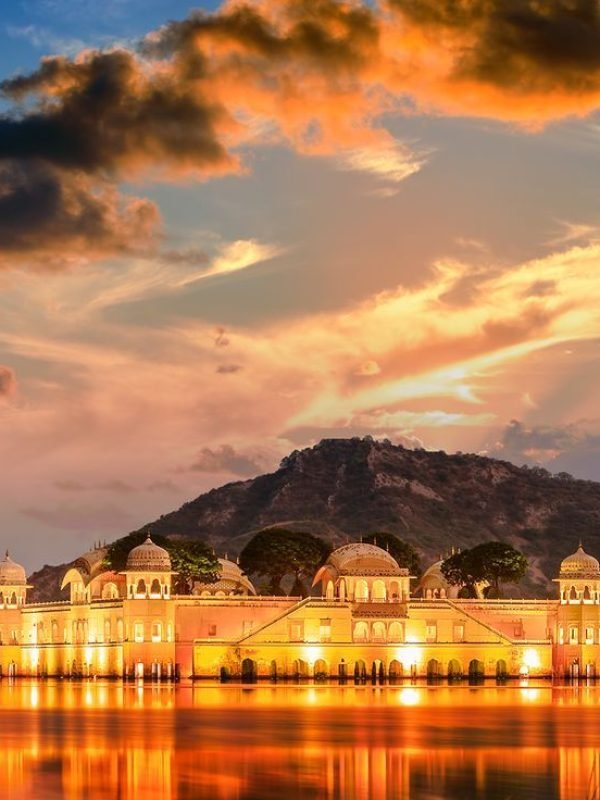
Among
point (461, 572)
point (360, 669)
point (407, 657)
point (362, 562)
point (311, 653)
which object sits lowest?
point (360, 669)

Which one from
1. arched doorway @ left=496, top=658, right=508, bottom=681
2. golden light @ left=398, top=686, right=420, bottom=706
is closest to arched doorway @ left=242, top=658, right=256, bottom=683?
arched doorway @ left=496, top=658, right=508, bottom=681

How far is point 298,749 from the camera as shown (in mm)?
56031

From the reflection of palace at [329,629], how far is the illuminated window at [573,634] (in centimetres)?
8

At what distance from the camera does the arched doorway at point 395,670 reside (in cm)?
13688

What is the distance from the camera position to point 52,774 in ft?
159

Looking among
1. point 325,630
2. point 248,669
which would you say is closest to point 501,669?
point 325,630

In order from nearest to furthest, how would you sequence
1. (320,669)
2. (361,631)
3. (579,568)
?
(320,669)
(361,631)
(579,568)

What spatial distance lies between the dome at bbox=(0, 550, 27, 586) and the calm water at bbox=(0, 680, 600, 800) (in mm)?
64405

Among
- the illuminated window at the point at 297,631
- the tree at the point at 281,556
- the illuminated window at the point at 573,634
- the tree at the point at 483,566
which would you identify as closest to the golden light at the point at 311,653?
the illuminated window at the point at 297,631

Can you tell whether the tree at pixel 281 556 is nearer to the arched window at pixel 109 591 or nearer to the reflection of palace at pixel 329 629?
the reflection of palace at pixel 329 629

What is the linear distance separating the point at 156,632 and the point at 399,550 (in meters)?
39.3

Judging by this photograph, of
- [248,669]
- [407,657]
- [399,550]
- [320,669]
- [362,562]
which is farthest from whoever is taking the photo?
[399,550]

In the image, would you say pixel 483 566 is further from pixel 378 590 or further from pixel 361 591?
pixel 361 591

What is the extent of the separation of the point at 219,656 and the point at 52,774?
8488 cm
